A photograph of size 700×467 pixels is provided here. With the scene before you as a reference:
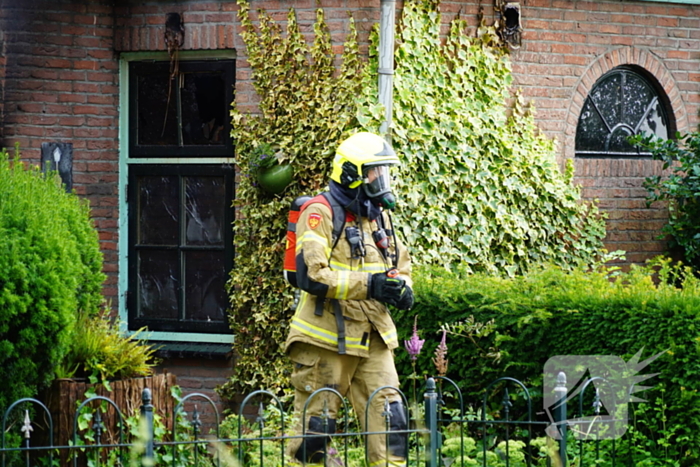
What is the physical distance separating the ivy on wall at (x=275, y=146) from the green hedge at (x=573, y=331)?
1.16 metres

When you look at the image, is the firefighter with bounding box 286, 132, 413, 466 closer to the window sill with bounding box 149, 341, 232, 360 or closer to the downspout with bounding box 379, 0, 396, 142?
the downspout with bounding box 379, 0, 396, 142

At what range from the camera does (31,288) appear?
4.71m

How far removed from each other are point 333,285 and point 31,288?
4.71ft

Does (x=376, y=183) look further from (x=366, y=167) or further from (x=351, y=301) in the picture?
(x=351, y=301)

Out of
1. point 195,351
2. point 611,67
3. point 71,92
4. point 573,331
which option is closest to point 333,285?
point 573,331

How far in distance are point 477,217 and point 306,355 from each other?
2.87m

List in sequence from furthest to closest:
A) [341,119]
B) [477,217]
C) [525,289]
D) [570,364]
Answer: [477,217] < [341,119] < [525,289] < [570,364]


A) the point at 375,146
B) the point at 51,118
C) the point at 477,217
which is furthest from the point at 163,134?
the point at 375,146

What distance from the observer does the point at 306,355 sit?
5.18 metres

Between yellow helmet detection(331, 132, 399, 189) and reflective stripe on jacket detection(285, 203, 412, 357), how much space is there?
191 mm

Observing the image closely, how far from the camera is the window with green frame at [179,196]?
7703 mm

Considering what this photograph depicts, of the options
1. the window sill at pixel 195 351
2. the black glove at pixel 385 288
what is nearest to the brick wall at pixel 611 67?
the window sill at pixel 195 351

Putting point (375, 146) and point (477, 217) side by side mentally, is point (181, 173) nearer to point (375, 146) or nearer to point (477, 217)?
point (477, 217)

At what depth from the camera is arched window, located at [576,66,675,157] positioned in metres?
8.56
